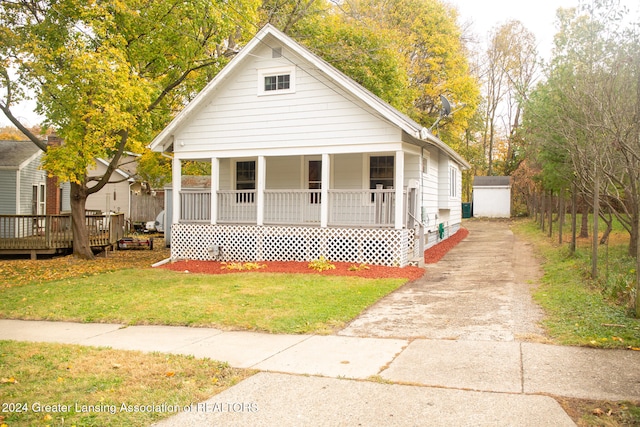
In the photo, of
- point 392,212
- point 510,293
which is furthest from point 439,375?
point 392,212

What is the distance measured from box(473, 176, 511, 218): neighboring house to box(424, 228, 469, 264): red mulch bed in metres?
17.8

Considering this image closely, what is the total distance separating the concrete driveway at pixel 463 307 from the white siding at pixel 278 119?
4436 millimetres

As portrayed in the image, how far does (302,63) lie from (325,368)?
11955 mm

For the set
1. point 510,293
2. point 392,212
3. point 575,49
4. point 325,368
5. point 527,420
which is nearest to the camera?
point 527,420

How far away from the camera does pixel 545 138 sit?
640 inches

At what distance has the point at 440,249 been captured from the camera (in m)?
20.2

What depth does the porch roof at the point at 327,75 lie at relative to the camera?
48.7 ft

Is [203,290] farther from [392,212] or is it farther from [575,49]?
[575,49]

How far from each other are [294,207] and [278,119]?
2.74 meters

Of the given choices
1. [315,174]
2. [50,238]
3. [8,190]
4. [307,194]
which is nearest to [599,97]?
[307,194]

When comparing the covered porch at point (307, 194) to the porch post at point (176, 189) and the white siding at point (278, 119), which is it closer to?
the porch post at point (176, 189)

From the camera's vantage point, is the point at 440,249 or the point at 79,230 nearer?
the point at 79,230

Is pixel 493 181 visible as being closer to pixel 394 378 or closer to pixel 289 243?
pixel 289 243

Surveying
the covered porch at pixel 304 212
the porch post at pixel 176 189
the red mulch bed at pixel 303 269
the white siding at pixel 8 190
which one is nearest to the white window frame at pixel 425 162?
the covered porch at pixel 304 212
